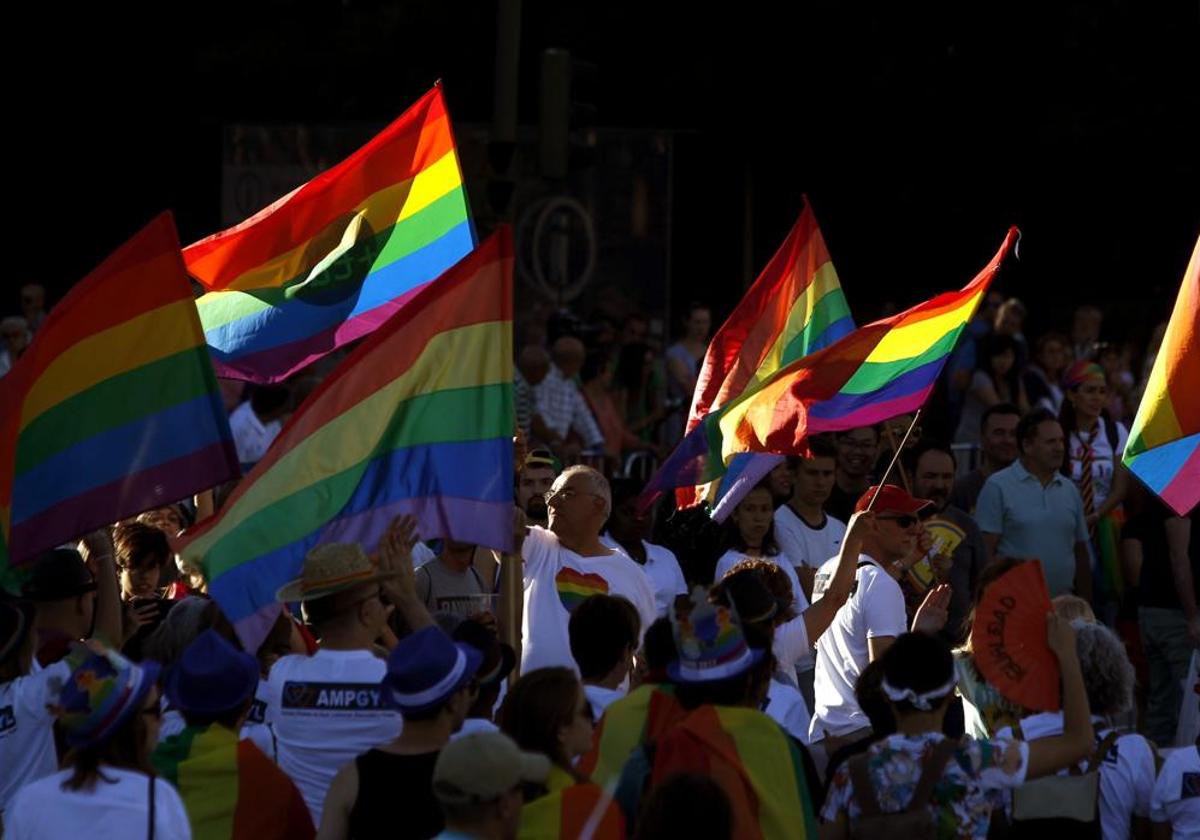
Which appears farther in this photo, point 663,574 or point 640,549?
point 640,549

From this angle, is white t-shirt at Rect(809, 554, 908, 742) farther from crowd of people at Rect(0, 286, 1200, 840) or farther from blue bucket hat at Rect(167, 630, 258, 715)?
blue bucket hat at Rect(167, 630, 258, 715)

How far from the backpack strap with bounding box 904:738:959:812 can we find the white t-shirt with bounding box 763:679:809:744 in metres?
1.34

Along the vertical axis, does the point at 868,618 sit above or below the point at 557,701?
below

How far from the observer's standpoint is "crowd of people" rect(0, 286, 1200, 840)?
5.96 metres

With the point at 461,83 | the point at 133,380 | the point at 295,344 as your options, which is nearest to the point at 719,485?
the point at 295,344

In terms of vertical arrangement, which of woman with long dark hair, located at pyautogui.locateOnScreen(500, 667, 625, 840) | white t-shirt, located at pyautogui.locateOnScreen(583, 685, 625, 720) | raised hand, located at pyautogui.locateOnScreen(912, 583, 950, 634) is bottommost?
raised hand, located at pyautogui.locateOnScreen(912, 583, 950, 634)

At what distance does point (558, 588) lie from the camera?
8695 millimetres

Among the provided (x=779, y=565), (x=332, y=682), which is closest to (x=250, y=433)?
(x=779, y=565)

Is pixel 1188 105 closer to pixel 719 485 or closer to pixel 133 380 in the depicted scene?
pixel 719 485

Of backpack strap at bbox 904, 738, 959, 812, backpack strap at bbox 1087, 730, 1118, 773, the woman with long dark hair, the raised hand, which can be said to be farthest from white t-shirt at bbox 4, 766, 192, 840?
the raised hand

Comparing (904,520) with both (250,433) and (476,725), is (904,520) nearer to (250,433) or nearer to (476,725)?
(476,725)

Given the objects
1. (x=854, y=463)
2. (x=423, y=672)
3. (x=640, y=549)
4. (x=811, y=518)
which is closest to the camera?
(x=423, y=672)

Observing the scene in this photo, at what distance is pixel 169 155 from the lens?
22.0 m

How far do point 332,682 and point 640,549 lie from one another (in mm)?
3677
